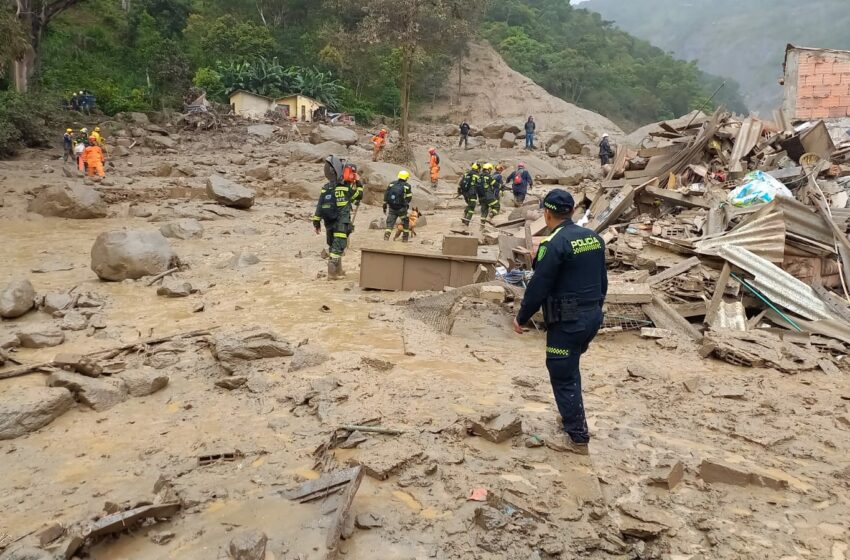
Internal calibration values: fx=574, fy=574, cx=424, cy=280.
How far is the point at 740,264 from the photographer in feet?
22.2

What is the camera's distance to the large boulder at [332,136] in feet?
81.0

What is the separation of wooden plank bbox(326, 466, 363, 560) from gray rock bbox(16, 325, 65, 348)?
13.6ft

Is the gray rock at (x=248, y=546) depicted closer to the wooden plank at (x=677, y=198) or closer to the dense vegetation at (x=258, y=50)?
the wooden plank at (x=677, y=198)

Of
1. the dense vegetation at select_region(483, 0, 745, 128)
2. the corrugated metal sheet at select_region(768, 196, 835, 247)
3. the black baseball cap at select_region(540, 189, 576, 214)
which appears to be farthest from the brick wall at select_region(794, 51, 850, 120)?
the dense vegetation at select_region(483, 0, 745, 128)

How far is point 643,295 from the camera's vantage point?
6430mm

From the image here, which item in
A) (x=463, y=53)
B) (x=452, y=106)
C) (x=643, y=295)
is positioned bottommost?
(x=643, y=295)

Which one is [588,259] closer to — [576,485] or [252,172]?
[576,485]

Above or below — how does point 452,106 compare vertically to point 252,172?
above

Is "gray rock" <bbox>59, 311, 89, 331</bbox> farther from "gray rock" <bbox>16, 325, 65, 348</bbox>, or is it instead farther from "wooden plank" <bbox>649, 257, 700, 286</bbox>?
"wooden plank" <bbox>649, 257, 700, 286</bbox>

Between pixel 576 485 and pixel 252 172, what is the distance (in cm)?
1598

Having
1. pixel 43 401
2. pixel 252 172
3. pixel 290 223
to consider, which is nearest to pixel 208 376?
pixel 43 401

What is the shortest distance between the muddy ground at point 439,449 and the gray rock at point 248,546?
81 mm

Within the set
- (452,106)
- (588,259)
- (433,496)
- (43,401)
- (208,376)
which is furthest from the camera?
(452,106)

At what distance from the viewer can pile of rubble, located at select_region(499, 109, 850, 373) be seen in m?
6.04
